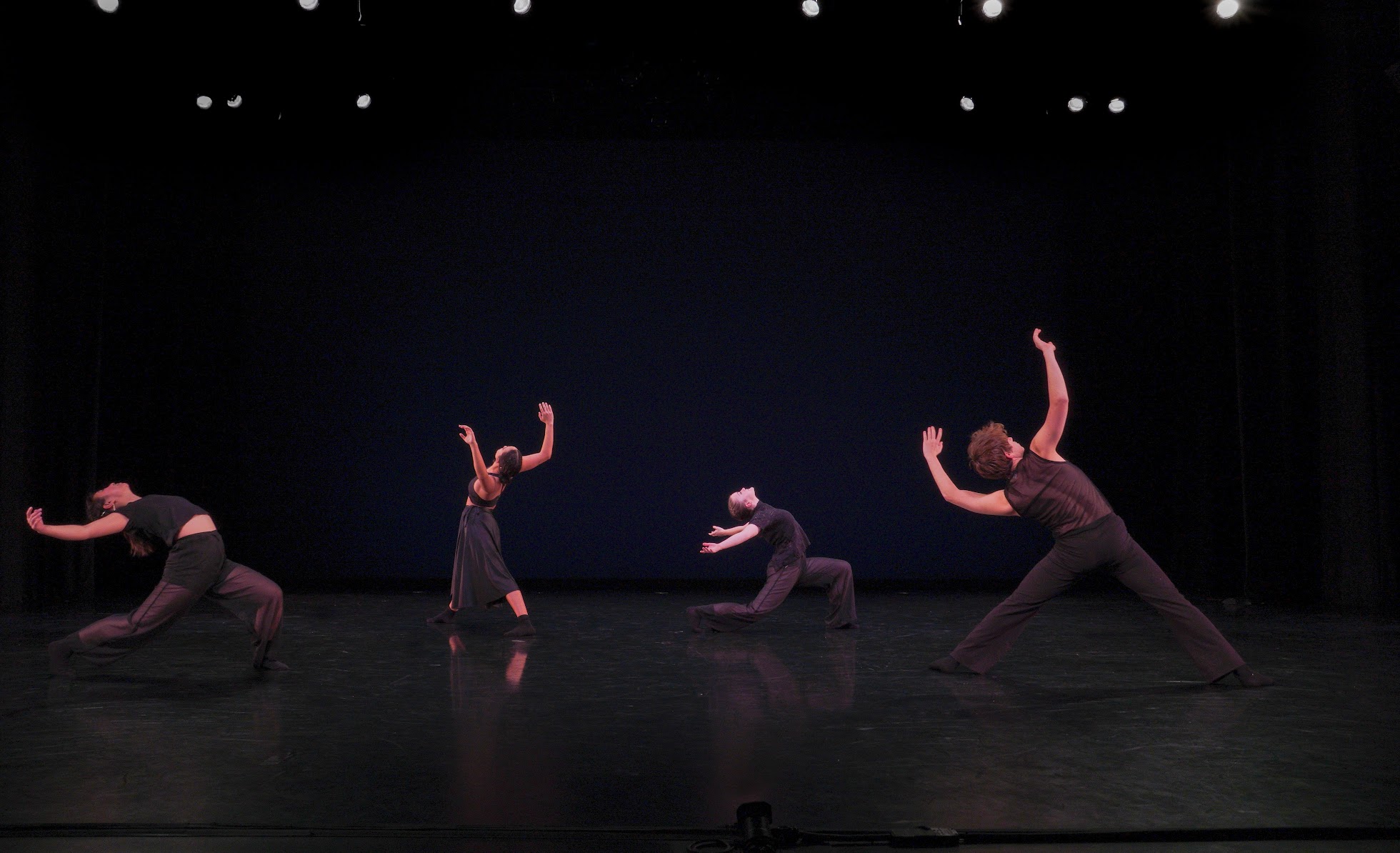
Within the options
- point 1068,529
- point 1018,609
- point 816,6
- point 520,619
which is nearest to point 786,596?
point 520,619

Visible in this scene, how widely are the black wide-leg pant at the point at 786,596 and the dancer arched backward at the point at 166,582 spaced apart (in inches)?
94.9

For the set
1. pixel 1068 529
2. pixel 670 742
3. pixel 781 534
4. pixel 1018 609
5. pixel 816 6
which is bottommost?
Answer: pixel 670 742

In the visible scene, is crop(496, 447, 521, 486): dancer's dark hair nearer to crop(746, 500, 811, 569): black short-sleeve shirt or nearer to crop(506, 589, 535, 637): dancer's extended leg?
crop(506, 589, 535, 637): dancer's extended leg

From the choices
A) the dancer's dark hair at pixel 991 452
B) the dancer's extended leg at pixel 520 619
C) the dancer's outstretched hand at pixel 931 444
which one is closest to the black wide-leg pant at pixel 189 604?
the dancer's extended leg at pixel 520 619

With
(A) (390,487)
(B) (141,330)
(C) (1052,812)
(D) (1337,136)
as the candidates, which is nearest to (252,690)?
(C) (1052,812)

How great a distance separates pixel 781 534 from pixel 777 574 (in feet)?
0.78

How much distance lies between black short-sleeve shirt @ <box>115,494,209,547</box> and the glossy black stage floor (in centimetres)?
64

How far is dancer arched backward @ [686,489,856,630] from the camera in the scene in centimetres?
629

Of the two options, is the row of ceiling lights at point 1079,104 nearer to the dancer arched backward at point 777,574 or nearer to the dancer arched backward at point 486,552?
the dancer arched backward at point 777,574

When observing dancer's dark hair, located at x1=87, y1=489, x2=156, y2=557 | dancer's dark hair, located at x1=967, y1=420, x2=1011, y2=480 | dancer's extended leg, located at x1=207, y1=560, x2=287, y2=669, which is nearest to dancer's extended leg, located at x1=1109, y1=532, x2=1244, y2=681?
dancer's dark hair, located at x1=967, y1=420, x2=1011, y2=480

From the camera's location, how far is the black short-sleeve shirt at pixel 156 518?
488cm

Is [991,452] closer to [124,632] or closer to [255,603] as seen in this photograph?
[255,603]

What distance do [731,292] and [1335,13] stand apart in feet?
15.0

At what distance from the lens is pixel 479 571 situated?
6.50m
